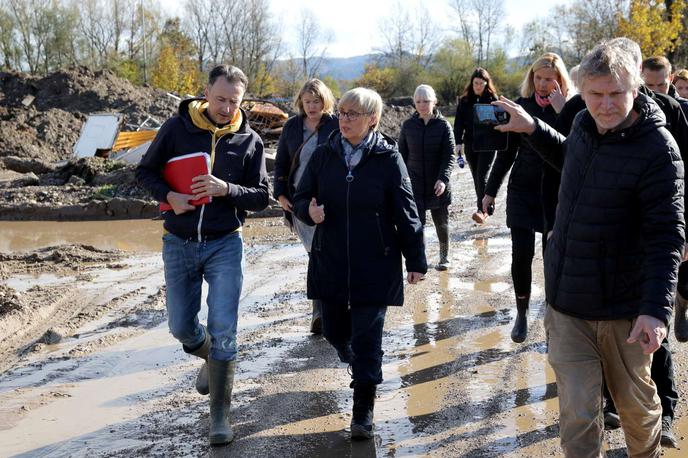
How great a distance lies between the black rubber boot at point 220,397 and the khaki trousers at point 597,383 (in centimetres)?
190

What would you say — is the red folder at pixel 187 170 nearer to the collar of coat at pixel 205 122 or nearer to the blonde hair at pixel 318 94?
the collar of coat at pixel 205 122

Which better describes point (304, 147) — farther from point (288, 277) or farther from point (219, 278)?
point (288, 277)

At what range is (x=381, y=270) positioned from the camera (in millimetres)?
4273

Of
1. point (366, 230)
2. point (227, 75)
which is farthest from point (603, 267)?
point (227, 75)

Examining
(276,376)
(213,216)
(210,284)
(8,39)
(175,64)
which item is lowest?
(276,376)

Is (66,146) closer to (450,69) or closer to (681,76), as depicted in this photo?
(681,76)

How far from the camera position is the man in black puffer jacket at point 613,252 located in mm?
3037

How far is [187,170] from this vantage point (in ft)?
14.6

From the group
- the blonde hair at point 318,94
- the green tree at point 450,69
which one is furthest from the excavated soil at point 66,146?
the green tree at point 450,69

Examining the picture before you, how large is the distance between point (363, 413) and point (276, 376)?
4.11 ft

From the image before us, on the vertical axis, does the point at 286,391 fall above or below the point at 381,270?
below

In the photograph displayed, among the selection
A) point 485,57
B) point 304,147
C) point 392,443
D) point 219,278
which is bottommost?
point 392,443

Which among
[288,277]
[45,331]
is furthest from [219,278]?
[288,277]

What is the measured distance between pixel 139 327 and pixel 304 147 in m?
2.28
